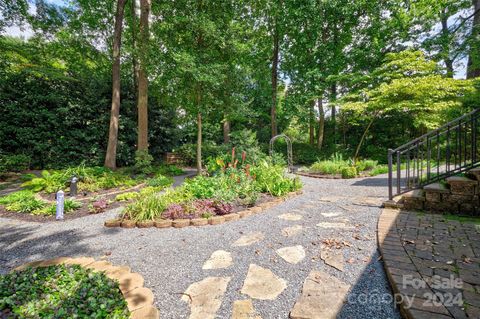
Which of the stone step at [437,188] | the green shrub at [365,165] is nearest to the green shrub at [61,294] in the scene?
the stone step at [437,188]

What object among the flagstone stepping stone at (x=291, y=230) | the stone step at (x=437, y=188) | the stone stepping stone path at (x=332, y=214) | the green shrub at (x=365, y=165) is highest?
the green shrub at (x=365, y=165)

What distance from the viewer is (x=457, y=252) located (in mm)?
2139

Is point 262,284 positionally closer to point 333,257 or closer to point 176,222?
point 333,257

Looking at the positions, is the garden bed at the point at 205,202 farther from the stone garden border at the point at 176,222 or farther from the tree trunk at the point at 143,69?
the tree trunk at the point at 143,69

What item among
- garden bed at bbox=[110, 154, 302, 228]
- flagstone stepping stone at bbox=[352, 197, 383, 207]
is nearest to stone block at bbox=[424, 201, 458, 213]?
flagstone stepping stone at bbox=[352, 197, 383, 207]

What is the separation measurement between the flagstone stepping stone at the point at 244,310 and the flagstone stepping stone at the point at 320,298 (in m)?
0.27

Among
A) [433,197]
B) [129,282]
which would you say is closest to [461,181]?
[433,197]

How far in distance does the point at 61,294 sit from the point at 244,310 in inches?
57.0

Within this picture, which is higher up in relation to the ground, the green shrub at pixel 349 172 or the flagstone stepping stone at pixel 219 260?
the green shrub at pixel 349 172

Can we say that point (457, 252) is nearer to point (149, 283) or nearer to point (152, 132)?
point (149, 283)

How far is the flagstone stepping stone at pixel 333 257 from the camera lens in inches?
82.4

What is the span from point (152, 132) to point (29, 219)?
7.19 meters

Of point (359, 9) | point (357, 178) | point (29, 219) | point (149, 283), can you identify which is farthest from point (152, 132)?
point (359, 9)

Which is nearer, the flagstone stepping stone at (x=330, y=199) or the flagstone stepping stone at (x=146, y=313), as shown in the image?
the flagstone stepping stone at (x=146, y=313)
